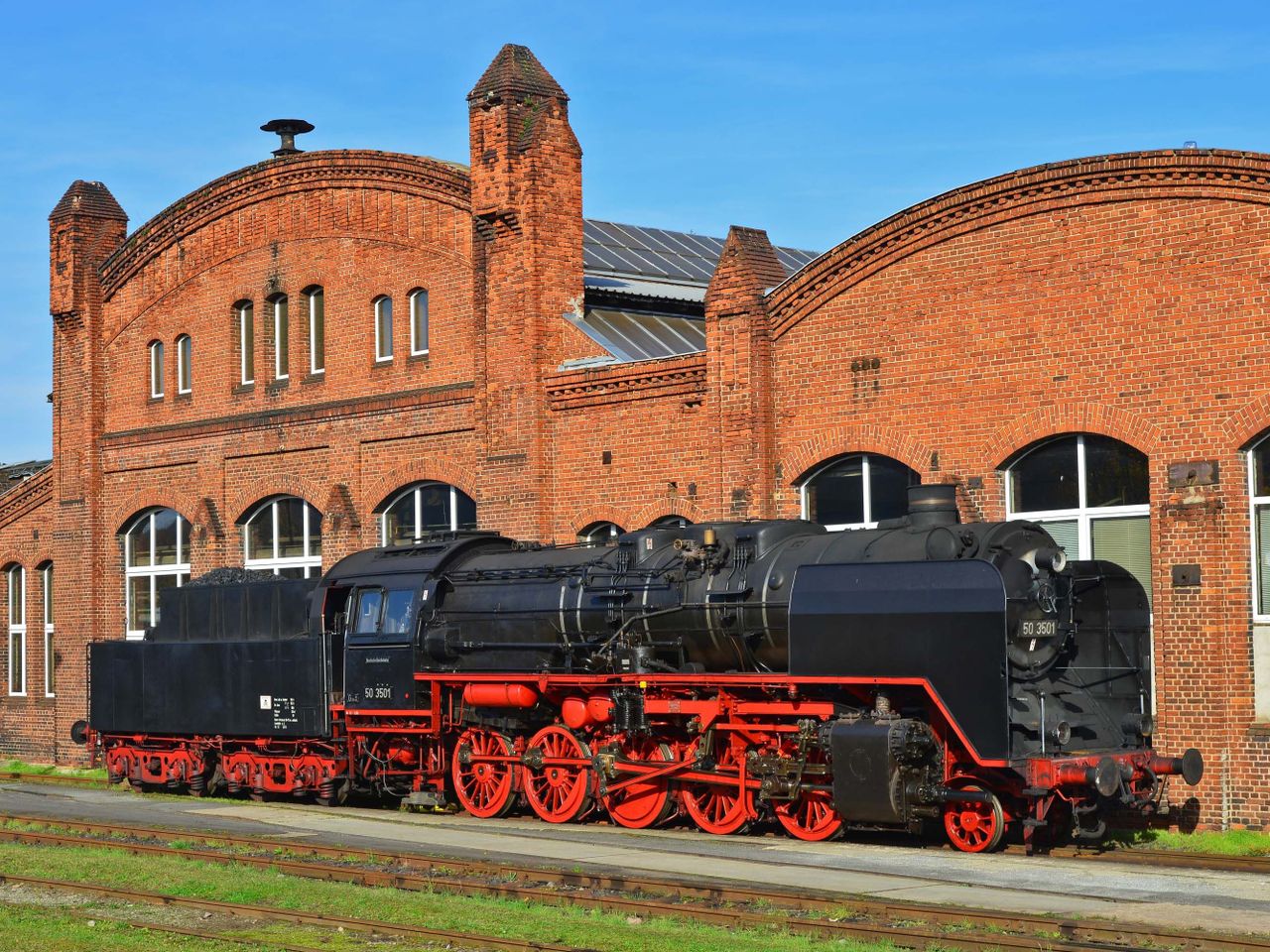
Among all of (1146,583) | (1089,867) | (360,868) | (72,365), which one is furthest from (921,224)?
(72,365)

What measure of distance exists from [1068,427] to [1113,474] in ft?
2.28

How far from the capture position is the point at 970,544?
15820 millimetres

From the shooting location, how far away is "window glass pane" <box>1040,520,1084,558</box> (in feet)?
62.3

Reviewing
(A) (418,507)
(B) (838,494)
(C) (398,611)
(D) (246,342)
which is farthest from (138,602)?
(B) (838,494)

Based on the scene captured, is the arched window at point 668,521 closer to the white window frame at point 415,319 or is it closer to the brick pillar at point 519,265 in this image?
the brick pillar at point 519,265

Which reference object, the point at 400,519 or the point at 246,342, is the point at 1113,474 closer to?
the point at 400,519

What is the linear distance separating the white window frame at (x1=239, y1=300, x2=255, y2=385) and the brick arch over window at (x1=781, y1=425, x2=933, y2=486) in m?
12.4

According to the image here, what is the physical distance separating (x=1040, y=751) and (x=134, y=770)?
575 inches

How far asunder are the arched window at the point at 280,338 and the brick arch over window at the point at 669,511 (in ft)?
29.6

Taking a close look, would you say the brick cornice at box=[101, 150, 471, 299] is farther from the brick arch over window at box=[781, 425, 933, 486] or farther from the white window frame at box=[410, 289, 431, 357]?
the brick arch over window at box=[781, 425, 933, 486]

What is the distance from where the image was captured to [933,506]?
1677cm

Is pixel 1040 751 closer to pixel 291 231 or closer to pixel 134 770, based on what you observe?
pixel 134 770

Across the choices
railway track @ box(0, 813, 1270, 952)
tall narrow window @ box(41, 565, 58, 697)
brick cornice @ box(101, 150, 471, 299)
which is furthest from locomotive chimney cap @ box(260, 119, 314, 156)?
railway track @ box(0, 813, 1270, 952)

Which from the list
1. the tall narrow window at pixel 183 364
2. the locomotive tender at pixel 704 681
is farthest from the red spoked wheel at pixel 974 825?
the tall narrow window at pixel 183 364
